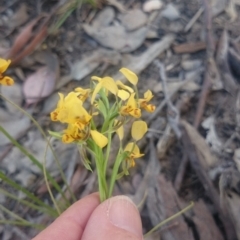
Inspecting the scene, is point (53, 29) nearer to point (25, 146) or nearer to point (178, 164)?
point (25, 146)

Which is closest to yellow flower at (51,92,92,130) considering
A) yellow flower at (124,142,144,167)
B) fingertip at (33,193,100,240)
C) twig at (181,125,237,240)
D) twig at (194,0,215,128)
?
yellow flower at (124,142,144,167)

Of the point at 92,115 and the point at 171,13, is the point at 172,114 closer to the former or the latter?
the point at 171,13

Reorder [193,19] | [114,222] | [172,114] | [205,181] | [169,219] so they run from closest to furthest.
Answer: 1. [114,222]
2. [169,219]
3. [205,181]
4. [172,114]
5. [193,19]

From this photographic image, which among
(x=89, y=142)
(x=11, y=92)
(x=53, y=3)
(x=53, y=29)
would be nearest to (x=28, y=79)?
(x=11, y=92)

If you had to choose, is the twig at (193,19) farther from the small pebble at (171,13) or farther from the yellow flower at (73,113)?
the yellow flower at (73,113)

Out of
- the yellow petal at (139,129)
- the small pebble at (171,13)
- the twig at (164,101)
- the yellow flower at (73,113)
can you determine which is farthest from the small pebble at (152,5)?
the yellow flower at (73,113)

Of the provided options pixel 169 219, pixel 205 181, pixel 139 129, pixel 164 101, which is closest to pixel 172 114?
pixel 164 101

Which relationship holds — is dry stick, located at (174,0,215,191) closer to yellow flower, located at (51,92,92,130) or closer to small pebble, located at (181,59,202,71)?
small pebble, located at (181,59,202,71)
